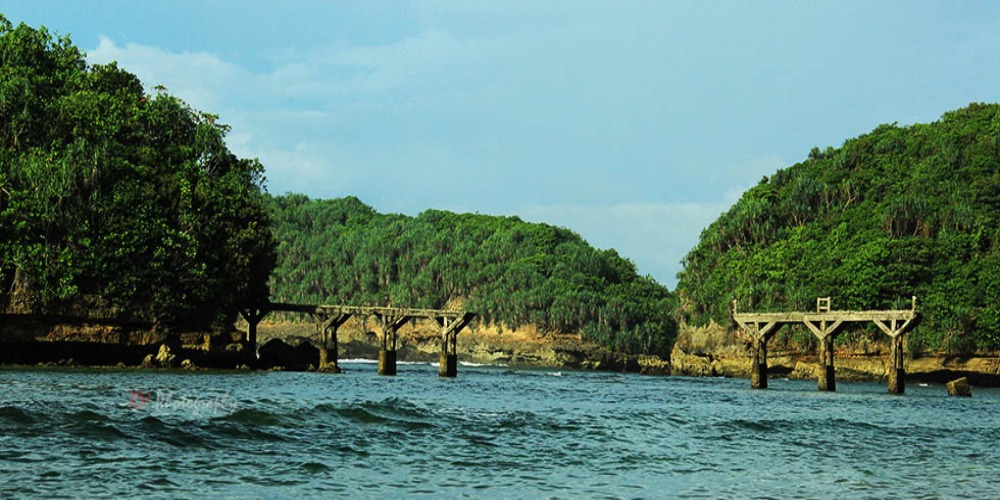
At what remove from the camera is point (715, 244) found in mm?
122188

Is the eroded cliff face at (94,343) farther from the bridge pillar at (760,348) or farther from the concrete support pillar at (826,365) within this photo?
the concrete support pillar at (826,365)

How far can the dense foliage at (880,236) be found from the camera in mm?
88750

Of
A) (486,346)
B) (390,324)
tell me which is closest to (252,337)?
(390,324)

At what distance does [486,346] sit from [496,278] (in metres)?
19.3

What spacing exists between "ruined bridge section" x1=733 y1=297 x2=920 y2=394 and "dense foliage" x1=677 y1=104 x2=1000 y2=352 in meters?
34.1

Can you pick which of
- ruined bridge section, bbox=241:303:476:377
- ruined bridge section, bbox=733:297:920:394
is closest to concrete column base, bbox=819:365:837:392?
ruined bridge section, bbox=733:297:920:394

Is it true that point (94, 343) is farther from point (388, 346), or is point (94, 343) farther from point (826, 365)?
point (826, 365)

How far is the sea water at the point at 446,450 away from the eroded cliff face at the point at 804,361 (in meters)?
56.9

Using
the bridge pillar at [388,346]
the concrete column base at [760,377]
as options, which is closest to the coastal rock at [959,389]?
the concrete column base at [760,377]

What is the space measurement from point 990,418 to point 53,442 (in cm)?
3138

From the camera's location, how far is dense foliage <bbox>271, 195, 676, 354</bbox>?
490 ft

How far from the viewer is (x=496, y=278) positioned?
164 m

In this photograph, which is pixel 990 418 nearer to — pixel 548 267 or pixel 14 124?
pixel 14 124

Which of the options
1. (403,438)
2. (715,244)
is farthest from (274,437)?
(715,244)
